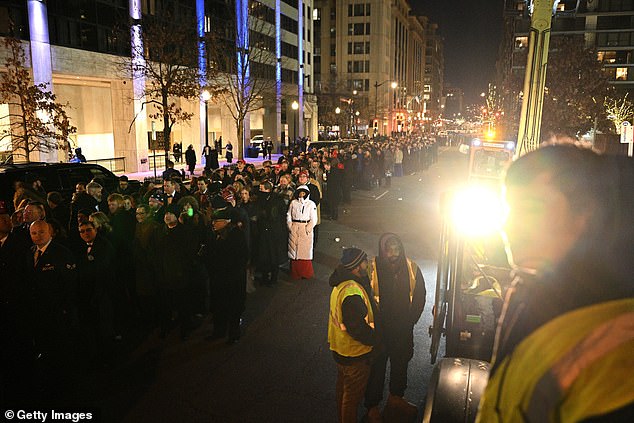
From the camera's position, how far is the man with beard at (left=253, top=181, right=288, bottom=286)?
32.7 ft

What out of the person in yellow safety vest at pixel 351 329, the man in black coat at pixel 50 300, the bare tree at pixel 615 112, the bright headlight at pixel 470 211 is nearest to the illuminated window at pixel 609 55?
the bare tree at pixel 615 112

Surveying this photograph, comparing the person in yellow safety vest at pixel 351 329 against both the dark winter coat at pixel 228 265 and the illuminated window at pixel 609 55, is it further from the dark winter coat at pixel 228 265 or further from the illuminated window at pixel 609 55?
the illuminated window at pixel 609 55

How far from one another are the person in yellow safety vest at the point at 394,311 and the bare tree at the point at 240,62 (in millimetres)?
28192

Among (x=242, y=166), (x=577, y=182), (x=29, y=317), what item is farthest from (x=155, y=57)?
(x=577, y=182)

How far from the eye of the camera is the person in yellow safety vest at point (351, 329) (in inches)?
179

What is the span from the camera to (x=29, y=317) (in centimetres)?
545

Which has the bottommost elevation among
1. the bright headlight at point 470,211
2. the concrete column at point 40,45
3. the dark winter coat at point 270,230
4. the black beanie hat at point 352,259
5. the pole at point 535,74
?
the dark winter coat at point 270,230

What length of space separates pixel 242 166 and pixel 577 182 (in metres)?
14.0

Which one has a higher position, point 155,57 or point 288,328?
point 155,57

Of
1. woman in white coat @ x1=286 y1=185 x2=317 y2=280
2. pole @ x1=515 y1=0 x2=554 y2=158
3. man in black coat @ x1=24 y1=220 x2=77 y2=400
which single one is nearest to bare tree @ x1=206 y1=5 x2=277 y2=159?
woman in white coat @ x1=286 y1=185 x2=317 y2=280

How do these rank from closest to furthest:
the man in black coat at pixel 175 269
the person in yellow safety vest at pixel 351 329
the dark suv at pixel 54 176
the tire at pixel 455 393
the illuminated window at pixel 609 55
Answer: the tire at pixel 455 393 → the person in yellow safety vest at pixel 351 329 → the man in black coat at pixel 175 269 → the dark suv at pixel 54 176 → the illuminated window at pixel 609 55

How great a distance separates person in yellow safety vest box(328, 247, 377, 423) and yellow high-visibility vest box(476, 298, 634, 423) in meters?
3.44

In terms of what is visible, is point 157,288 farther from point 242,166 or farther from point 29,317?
point 242,166

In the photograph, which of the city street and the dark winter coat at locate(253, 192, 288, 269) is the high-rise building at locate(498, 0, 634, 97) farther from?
the city street
